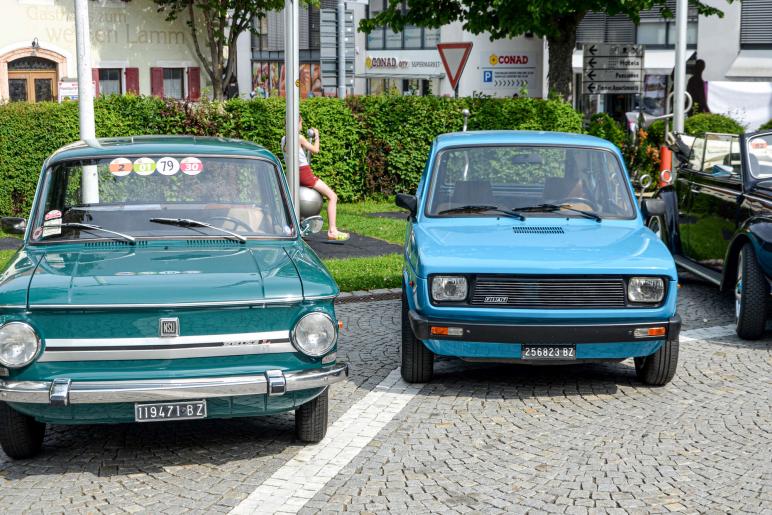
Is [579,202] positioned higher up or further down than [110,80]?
further down

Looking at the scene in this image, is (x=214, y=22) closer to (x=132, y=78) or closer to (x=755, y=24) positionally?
(x=132, y=78)

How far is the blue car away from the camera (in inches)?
295

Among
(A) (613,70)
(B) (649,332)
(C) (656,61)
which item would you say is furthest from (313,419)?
(C) (656,61)

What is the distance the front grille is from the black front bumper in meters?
0.14

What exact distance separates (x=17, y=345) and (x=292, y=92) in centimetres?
817

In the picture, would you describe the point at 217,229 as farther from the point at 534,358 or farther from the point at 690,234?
the point at 690,234

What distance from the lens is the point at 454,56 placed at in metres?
19.2

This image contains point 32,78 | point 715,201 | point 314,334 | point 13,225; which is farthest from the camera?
point 32,78

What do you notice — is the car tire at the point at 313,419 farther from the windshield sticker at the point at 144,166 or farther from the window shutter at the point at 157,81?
the window shutter at the point at 157,81

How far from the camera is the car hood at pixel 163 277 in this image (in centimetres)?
596

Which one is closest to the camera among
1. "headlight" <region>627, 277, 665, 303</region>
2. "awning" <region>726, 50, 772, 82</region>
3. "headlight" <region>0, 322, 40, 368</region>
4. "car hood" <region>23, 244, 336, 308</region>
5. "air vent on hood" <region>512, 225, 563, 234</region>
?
"headlight" <region>0, 322, 40, 368</region>

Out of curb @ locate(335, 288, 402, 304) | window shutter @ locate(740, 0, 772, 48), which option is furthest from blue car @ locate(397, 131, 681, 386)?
window shutter @ locate(740, 0, 772, 48)

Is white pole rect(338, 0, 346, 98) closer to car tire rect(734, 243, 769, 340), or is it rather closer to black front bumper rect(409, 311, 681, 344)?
car tire rect(734, 243, 769, 340)

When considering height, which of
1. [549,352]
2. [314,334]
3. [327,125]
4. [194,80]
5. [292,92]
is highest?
[194,80]
